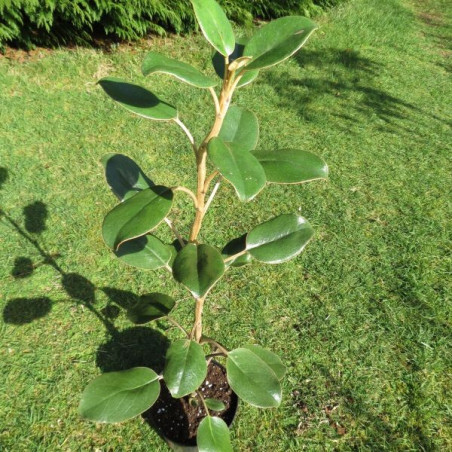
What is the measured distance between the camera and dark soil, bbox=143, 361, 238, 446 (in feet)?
6.73

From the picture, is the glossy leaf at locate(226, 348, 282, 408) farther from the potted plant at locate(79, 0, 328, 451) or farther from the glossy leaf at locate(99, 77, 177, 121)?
the glossy leaf at locate(99, 77, 177, 121)

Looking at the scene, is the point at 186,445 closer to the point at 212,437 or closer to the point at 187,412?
the point at 187,412

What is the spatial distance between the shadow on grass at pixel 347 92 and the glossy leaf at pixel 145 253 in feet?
12.1

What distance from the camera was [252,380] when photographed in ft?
5.36

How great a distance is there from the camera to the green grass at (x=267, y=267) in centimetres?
235

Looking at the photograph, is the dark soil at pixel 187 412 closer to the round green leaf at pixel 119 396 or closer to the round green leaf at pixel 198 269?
the round green leaf at pixel 119 396

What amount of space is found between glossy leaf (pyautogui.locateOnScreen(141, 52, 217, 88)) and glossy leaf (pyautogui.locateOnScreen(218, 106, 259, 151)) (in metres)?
0.44

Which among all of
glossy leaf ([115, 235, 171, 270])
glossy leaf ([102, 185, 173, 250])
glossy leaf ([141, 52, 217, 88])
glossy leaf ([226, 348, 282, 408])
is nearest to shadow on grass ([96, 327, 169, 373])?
glossy leaf ([226, 348, 282, 408])

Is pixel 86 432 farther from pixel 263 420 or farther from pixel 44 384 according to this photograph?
pixel 263 420

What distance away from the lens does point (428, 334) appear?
2.80m

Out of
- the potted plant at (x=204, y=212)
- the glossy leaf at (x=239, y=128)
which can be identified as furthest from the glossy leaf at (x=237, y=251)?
the glossy leaf at (x=239, y=128)

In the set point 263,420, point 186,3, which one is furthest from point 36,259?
point 186,3

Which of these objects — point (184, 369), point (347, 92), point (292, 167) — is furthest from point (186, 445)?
point (347, 92)

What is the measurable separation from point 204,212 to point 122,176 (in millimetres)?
361
